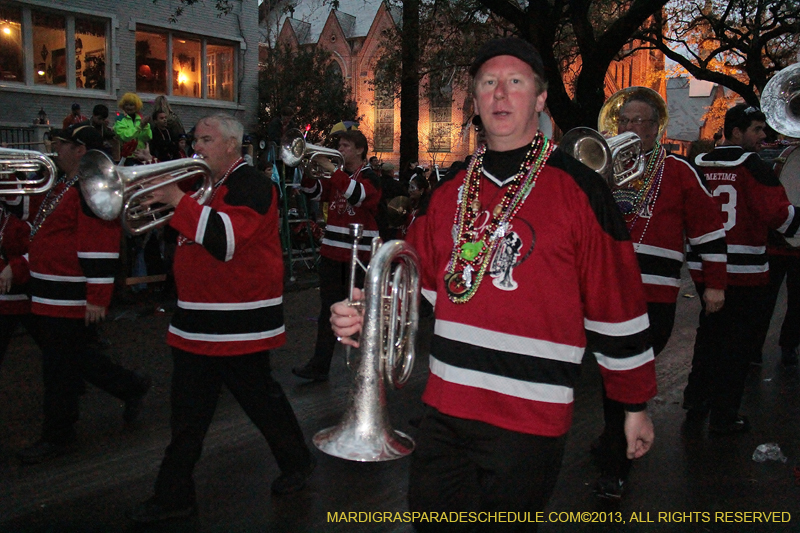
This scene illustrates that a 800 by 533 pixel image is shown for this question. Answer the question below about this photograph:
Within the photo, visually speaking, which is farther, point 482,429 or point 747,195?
point 747,195

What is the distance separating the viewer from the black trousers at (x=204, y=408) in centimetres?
350

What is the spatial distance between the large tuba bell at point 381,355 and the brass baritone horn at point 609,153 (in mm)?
1384

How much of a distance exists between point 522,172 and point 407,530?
2157 mm

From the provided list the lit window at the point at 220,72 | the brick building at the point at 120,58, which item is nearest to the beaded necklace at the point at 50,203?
the brick building at the point at 120,58

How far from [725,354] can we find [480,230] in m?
3.31

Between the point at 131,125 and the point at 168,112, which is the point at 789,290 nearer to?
the point at 168,112

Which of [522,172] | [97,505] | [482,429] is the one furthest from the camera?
[97,505]

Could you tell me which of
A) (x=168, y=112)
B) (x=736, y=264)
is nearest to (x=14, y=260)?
(x=736, y=264)

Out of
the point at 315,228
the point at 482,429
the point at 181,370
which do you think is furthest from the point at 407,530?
the point at 315,228

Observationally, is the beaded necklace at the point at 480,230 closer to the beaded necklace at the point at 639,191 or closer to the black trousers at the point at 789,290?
the beaded necklace at the point at 639,191

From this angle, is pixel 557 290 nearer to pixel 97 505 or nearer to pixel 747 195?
pixel 97 505

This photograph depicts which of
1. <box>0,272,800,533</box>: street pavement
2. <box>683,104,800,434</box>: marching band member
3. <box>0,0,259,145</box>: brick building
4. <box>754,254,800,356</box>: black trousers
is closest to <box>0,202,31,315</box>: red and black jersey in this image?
<box>0,272,800,533</box>: street pavement

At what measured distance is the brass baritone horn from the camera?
3729 millimetres

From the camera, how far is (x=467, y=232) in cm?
244
